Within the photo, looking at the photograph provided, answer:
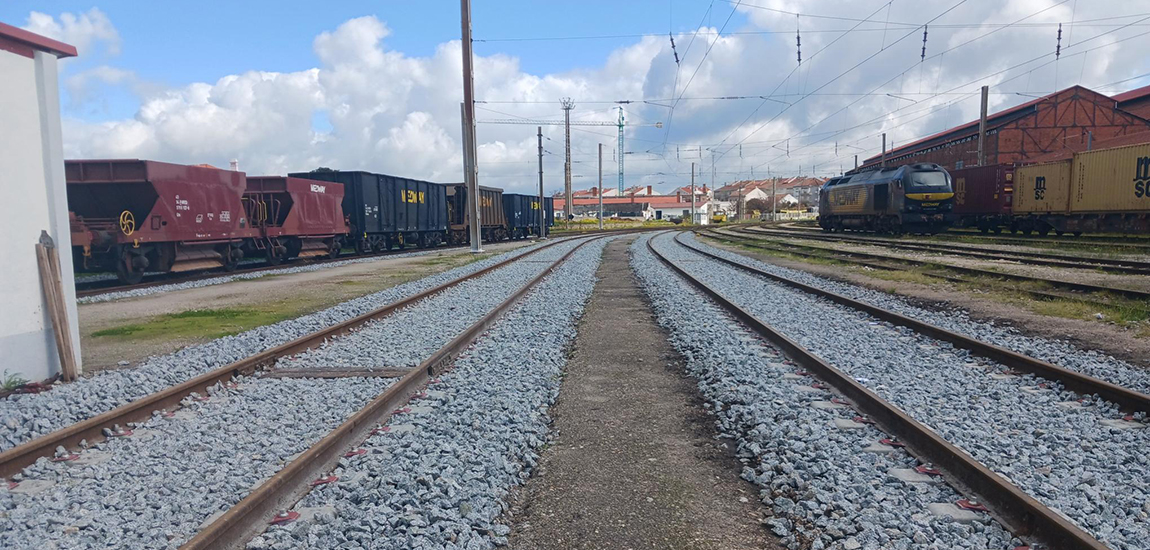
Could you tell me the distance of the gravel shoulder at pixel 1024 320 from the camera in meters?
7.12

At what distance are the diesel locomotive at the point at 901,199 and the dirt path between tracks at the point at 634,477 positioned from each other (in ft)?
84.3

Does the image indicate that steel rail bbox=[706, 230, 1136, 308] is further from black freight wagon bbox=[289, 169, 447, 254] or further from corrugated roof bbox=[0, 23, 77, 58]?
black freight wagon bbox=[289, 169, 447, 254]

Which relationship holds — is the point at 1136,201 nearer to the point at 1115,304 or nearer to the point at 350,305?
the point at 1115,304

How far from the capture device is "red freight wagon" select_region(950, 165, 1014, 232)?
28953mm

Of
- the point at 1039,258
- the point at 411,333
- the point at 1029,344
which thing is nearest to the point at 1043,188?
the point at 1039,258

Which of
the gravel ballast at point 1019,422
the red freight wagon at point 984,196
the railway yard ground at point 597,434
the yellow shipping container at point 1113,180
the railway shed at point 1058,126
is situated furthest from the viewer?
the railway shed at point 1058,126

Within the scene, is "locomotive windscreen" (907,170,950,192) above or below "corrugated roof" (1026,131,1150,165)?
below

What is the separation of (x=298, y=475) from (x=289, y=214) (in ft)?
60.5

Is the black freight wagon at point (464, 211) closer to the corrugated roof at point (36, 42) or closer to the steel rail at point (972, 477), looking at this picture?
the corrugated roof at point (36, 42)

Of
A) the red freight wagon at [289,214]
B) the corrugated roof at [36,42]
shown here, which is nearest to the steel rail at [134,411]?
the corrugated roof at [36,42]

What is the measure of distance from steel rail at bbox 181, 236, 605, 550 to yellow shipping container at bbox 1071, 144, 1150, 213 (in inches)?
996

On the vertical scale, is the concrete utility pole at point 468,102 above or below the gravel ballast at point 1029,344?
above

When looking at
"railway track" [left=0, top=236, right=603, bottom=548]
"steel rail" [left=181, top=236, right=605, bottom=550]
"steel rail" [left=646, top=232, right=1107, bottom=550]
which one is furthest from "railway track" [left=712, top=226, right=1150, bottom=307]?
"steel rail" [left=181, top=236, right=605, bottom=550]

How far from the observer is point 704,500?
358 centimetres
